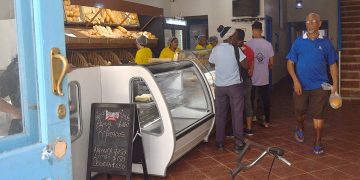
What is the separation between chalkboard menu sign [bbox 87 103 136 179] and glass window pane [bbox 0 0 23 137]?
223 cm

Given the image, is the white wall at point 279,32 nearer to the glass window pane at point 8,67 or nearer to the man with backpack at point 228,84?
the man with backpack at point 228,84

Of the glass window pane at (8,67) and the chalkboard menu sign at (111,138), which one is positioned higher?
the glass window pane at (8,67)

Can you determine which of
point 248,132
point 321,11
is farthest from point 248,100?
point 321,11

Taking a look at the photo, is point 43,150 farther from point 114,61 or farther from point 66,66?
point 114,61

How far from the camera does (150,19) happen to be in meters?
9.66

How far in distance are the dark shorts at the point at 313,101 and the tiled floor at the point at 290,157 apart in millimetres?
519

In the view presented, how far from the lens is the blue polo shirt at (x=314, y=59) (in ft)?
15.1

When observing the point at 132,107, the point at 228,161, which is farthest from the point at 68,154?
the point at 228,161

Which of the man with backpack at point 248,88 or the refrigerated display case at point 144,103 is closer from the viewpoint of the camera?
the refrigerated display case at point 144,103

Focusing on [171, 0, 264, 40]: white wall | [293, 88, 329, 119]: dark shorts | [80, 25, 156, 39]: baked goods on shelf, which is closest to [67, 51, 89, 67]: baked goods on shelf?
[80, 25, 156, 39]: baked goods on shelf

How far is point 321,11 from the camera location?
14281mm

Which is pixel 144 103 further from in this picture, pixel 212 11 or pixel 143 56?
pixel 212 11

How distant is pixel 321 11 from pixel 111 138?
41.4 ft

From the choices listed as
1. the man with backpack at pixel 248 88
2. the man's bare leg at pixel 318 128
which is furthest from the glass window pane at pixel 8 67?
the man with backpack at pixel 248 88
